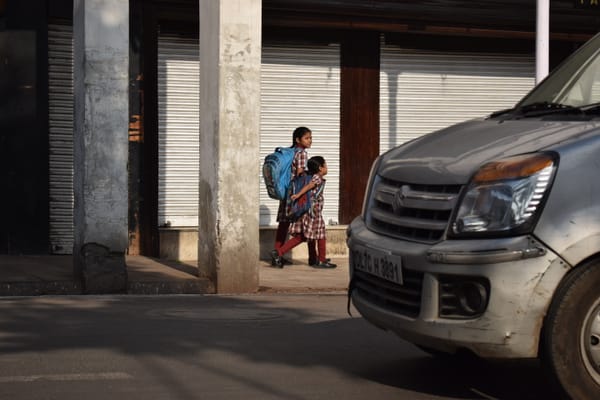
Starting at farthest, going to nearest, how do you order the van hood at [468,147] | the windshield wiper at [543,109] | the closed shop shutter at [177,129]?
the closed shop shutter at [177,129] → the windshield wiper at [543,109] → the van hood at [468,147]

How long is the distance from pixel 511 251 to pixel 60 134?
10829mm

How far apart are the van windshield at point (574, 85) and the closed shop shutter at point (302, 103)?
989 cm

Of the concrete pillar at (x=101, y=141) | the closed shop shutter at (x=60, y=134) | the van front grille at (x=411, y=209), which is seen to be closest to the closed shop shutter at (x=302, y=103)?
the closed shop shutter at (x=60, y=134)

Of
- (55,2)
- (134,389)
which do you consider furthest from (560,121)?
(55,2)

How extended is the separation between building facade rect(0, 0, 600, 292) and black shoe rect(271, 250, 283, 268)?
3.67ft

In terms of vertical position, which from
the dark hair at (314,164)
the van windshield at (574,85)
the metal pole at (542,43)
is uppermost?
the metal pole at (542,43)

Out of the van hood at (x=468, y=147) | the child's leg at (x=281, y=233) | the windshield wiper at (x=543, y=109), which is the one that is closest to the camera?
the van hood at (x=468, y=147)

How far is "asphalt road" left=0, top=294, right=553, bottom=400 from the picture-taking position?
6980 mm

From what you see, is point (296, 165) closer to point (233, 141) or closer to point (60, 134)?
point (233, 141)

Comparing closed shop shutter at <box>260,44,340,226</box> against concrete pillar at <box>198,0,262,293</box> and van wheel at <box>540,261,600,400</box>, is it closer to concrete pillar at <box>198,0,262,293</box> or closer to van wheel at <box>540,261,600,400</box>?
concrete pillar at <box>198,0,262,293</box>

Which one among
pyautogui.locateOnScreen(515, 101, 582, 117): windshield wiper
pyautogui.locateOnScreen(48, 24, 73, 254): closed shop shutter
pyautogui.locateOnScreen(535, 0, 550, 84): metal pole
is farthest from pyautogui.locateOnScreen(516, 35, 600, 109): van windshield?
pyautogui.locateOnScreen(48, 24, 73, 254): closed shop shutter

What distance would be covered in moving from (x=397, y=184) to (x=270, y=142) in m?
10.8

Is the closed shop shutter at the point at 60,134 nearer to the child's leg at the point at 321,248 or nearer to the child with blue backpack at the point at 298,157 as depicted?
the child with blue backpack at the point at 298,157

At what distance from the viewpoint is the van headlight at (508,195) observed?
596 centimetres
